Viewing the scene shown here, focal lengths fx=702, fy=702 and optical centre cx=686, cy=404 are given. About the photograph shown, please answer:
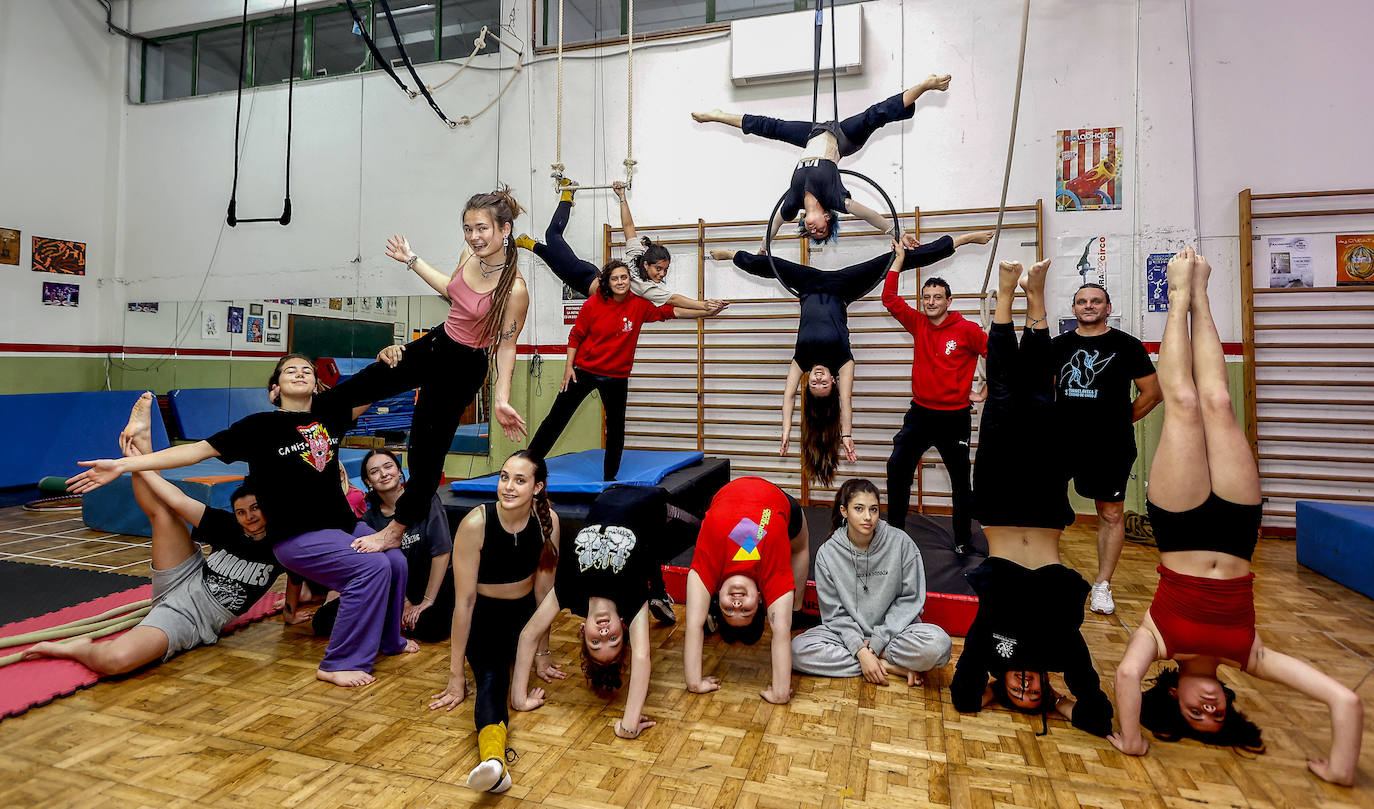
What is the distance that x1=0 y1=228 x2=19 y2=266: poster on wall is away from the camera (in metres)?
6.24

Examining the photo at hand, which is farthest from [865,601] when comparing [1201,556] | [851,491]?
[1201,556]

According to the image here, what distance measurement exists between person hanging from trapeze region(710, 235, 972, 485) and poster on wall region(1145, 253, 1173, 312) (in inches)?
80.5

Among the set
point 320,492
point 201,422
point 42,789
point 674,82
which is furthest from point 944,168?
point 201,422

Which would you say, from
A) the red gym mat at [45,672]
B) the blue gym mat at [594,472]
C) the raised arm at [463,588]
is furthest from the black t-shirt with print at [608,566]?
the red gym mat at [45,672]

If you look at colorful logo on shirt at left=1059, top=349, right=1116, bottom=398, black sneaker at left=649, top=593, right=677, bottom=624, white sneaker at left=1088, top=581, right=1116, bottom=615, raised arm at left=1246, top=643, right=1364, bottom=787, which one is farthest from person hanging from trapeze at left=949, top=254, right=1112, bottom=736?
black sneaker at left=649, top=593, right=677, bottom=624

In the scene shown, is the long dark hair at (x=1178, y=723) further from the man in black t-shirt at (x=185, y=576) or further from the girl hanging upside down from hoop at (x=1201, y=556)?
the man in black t-shirt at (x=185, y=576)

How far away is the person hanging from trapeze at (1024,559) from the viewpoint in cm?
232

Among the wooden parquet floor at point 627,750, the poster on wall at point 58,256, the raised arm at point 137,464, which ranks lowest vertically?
the wooden parquet floor at point 627,750

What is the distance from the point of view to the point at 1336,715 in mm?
1951

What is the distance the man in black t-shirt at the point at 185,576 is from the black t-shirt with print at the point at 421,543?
0.46 meters

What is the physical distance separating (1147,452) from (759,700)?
4091 mm

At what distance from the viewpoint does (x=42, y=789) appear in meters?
1.94

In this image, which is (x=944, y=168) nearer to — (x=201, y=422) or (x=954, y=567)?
(x=954, y=567)

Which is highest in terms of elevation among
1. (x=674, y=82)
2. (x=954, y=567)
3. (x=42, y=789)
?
(x=674, y=82)
